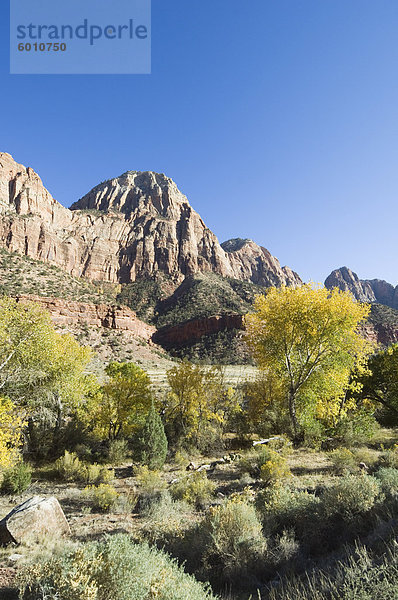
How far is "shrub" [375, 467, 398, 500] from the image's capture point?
5.47 meters

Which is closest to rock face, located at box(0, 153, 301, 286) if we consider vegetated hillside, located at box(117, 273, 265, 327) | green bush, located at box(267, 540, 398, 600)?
vegetated hillside, located at box(117, 273, 265, 327)

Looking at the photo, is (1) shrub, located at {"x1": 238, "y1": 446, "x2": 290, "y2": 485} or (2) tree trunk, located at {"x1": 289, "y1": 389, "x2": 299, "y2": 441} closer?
(1) shrub, located at {"x1": 238, "y1": 446, "x2": 290, "y2": 485}

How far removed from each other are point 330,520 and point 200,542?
2761 millimetres

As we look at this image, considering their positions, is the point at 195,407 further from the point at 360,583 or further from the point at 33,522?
the point at 360,583

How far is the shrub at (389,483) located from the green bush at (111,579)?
4.32m

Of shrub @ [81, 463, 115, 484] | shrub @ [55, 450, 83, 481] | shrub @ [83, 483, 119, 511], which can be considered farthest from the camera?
shrub @ [55, 450, 83, 481]

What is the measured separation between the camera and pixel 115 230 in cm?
15250

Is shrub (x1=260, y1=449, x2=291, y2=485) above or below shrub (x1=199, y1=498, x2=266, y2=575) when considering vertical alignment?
below

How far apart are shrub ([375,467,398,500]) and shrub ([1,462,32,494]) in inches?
494

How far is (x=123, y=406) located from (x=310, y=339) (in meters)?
12.6

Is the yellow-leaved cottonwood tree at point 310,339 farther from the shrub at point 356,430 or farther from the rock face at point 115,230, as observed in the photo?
the rock face at point 115,230

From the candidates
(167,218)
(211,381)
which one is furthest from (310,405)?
(167,218)

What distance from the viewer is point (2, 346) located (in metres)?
11.4

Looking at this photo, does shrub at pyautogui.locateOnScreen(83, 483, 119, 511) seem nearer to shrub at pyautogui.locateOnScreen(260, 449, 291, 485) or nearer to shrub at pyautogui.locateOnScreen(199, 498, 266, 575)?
shrub at pyautogui.locateOnScreen(199, 498, 266, 575)
